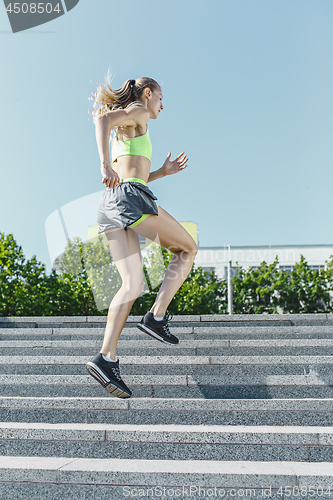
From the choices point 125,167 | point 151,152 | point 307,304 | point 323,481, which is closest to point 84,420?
point 323,481

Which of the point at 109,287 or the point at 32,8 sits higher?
the point at 32,8

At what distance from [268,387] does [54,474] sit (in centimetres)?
150

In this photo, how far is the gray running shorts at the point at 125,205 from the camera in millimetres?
Result: 2523

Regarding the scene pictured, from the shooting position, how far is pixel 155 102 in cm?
292

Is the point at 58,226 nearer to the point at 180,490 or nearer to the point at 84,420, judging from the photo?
the point at 84,420

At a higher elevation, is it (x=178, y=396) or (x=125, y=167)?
(x=125, y=167)

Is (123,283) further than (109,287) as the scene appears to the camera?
No

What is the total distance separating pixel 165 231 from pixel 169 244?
135mm

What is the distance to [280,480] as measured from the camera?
177 centimetres

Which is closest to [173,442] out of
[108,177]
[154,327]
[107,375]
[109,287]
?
[107,375]

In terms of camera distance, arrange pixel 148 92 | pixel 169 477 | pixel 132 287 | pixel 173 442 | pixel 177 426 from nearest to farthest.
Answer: pixel 169 477
pixel 173 442
pixel 177 426
pixel 132 287
pixel 148 92

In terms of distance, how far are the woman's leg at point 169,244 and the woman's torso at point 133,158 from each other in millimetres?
299

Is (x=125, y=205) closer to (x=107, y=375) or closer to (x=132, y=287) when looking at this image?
(x=132, y=287)

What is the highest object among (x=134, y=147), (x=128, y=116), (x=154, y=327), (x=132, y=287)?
(x=128, y=116)
